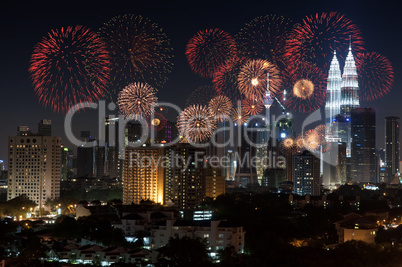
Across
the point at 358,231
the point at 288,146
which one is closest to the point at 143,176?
the point at 358,231

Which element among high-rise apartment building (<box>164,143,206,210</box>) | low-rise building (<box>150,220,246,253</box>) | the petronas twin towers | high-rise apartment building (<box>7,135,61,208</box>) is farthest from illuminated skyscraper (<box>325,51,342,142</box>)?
low-rise building (<box>150,220,246,253</box>)

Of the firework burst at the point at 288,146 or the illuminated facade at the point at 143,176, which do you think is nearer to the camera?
the illuminated facade at the point at 143,176

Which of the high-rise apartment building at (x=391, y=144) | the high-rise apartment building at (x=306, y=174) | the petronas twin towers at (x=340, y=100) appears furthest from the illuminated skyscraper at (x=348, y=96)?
the high-rise apartment building at (x=306, y=174)

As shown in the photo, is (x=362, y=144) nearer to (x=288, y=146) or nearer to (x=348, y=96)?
(x=348, y=96)

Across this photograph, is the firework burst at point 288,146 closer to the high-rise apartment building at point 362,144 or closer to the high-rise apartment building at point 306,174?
the high-rise apartment building at point 306,174

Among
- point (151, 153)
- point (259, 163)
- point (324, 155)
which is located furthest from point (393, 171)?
point (151, 153)

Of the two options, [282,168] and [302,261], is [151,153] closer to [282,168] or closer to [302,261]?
[302,261]

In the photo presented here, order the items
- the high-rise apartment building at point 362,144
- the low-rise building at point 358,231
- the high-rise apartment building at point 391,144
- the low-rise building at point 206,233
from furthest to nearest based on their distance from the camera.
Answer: the high-rise apartment building at point 391,144 → the high-rise apartment building at point 362,144 → the low-rise building at point 358,231 → the low-rise building at point 206,233
